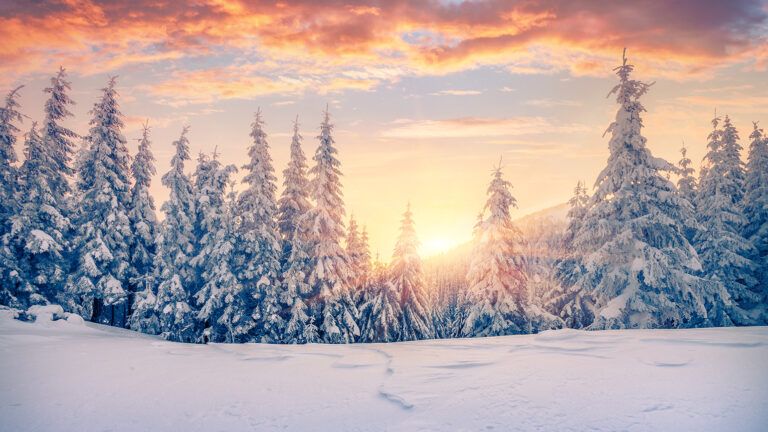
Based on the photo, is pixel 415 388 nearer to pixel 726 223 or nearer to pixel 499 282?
pixel 499 282

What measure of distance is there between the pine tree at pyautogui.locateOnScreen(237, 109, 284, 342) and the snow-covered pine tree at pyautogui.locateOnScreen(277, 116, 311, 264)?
98cm

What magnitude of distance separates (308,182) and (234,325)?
10.2 metres

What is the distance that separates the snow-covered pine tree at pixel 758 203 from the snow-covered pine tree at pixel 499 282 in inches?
500

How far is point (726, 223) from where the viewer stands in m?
25.5

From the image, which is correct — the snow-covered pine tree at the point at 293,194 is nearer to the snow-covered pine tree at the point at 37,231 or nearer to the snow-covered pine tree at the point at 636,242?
the snow-covered pine tree at the point at 37,231

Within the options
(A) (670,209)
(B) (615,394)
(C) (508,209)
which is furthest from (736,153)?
(B) (615,394)

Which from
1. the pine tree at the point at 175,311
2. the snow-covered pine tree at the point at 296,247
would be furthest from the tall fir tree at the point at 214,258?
the snow-covered pine tree at the point at 296,247

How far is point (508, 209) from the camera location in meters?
27.1

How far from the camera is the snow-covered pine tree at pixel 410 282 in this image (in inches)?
1211

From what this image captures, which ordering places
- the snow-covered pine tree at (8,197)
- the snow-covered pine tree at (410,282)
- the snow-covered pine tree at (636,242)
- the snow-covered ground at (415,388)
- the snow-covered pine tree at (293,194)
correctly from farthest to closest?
1. the snow-covered pine tree at (410,282)
2. the snow-covered pine tree at (293,194)
3. the snow-covered pine tree at (8,197)
4. the snow-covered pine tree at (636,242)
5. the snow-covered ground at (415,388)

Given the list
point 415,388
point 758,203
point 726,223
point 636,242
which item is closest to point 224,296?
point 415,388

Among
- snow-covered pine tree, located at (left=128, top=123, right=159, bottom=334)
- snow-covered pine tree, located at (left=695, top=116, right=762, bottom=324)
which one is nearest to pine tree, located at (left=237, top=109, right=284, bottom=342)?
snow-covered pine tree, located at (left=128, top=123, right=159, bottom=334)

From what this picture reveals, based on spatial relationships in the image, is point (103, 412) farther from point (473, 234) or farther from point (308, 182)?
point (473, 234)

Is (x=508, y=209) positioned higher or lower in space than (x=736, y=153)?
lower
